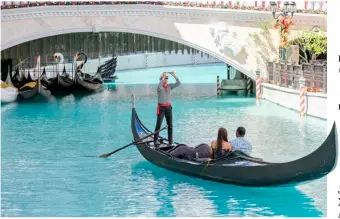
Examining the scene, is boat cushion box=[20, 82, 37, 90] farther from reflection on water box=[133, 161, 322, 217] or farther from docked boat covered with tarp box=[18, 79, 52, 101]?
reflection on water box=[133, 161, 322, 217]

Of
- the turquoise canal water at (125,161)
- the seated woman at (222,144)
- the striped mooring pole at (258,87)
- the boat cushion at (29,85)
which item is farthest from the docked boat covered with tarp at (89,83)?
the seated woman at (222,144)

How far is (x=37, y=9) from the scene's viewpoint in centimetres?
2012

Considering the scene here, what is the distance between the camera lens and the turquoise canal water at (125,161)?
794cm

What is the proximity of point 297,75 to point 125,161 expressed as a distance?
22.6 feet

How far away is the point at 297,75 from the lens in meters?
16.7

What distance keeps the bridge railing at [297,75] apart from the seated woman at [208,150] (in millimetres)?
5871

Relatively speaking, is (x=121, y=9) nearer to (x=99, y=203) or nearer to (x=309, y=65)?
(x=309, y=65)

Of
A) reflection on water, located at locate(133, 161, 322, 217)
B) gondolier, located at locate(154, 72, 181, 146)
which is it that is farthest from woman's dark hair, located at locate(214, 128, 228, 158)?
gondolier, located at locate(154, 72, 181, 146)

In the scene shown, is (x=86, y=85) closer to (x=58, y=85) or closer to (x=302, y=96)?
(x=58, y=85)

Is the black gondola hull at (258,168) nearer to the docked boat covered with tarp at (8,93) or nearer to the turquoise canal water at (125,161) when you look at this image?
the turquoise canal water at (125,161)

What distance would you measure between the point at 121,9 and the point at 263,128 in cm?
742

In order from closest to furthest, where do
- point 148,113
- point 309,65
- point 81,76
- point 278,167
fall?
point 278,167 < point 309,65 < point 148,113 < point 81,76

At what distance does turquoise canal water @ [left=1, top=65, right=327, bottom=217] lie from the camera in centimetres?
794

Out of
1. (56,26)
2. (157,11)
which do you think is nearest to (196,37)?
(157,11)
